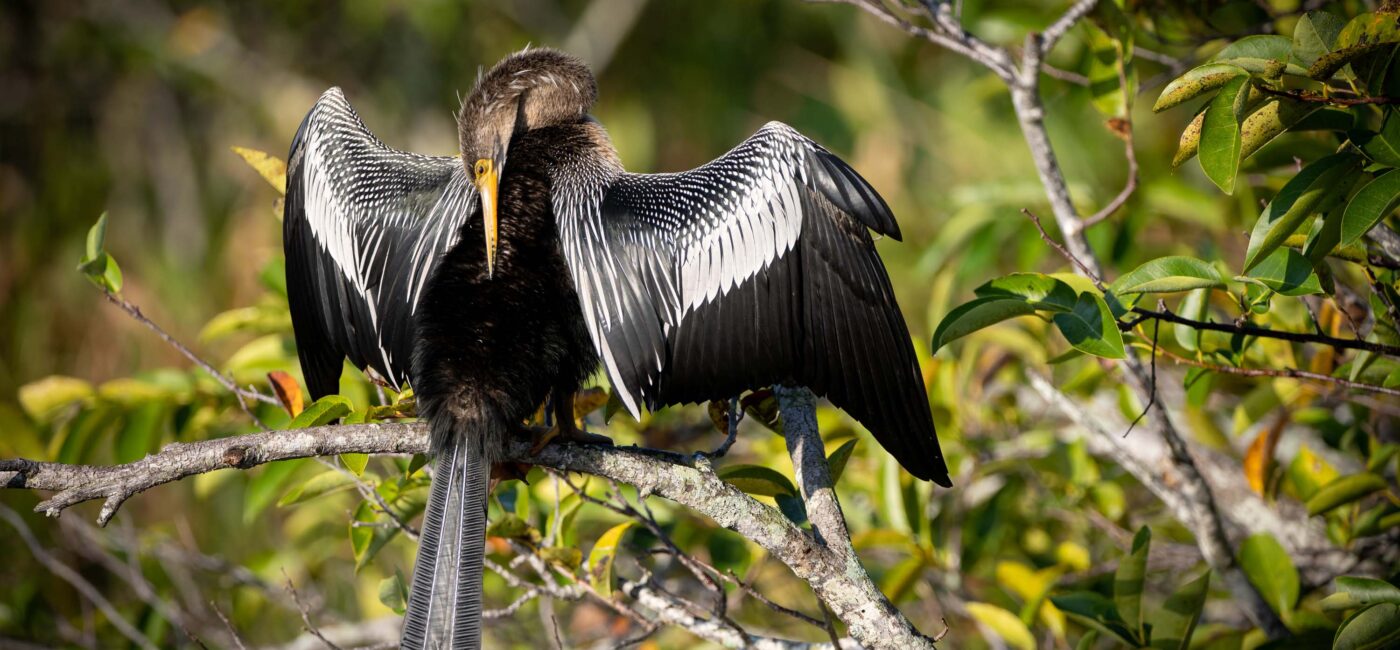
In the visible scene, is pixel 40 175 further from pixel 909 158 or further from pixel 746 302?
pixel 746 302

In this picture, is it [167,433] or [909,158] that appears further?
[909,158]

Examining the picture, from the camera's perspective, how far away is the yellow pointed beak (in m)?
2.01

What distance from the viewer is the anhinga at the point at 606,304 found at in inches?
72.7

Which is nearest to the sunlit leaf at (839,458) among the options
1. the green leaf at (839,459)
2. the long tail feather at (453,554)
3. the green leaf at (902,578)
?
the green leaf at (839,459)

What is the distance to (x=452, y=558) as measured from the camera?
5.79 ft

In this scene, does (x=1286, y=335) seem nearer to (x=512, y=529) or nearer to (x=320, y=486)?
(x=512, y=529)

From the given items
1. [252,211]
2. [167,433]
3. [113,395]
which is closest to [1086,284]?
[113,395]

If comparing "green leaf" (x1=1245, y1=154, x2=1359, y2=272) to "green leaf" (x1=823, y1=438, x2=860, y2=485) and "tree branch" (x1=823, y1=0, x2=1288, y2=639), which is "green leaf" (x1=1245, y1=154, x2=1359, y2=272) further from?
"green leaf" (x1=823, y1=438, x2=860, y2=485)

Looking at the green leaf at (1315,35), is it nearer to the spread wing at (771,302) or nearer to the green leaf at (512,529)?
the spread wing at (771,302)

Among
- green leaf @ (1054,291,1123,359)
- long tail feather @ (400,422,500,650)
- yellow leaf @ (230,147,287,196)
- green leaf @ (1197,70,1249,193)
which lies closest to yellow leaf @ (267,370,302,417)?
long tail feather @ (400,422,500,650)

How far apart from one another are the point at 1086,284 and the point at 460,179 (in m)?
1.33

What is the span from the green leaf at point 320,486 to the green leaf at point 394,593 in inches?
11.5

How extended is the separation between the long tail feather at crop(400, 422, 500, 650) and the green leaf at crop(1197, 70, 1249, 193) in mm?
1238

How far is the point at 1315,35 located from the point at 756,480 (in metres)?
1.13
